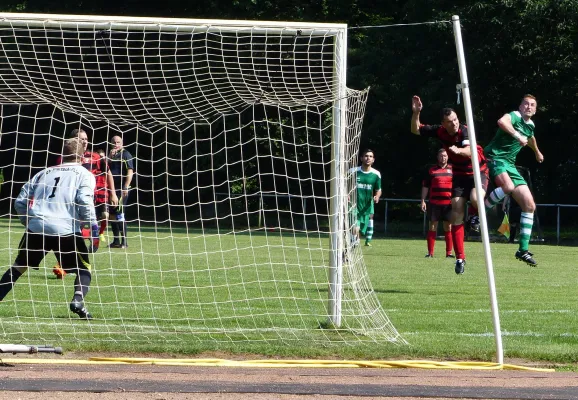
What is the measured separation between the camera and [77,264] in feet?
30.2

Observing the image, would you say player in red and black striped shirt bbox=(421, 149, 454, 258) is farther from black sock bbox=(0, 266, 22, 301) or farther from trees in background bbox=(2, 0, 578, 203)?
trees in background bbox=(2, 0, 578, 203)

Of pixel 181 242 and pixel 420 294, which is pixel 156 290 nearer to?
pixel 420 294

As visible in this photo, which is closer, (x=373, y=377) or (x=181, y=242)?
(x=373, y=377)

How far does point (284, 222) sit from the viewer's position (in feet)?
106

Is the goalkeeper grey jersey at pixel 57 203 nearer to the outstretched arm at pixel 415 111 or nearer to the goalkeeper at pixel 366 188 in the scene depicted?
the outstretched arm at pixel 415 111

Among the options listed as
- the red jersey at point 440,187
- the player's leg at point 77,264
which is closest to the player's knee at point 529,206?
the player's leg at point 77,264

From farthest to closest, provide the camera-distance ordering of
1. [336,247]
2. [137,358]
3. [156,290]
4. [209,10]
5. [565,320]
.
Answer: [209,10] < [156,290] < [565,320] < [336,247] < [137,358]

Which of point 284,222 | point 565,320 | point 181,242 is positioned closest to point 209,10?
point 284,222

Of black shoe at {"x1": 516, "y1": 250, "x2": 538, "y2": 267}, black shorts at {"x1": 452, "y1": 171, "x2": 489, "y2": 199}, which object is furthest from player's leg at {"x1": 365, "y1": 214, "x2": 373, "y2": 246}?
black shoe at {"x1": 516, "y1": 250, "x2": 538, "y2": 267}

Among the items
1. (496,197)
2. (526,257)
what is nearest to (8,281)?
(526,257)

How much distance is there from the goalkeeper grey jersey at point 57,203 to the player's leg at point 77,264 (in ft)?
0.42

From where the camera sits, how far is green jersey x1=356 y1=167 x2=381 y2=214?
20.3 metres

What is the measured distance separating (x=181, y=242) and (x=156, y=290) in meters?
9.92

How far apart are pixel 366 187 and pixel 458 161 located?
7501 mm
